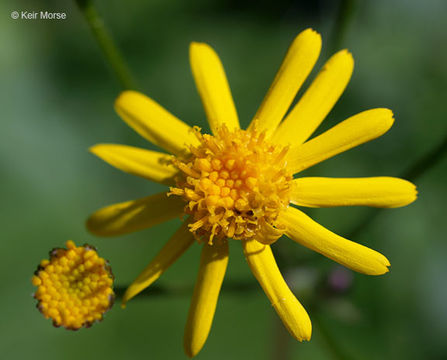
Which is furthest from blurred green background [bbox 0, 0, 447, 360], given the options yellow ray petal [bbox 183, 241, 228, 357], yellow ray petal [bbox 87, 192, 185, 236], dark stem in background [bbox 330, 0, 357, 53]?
yellow ray petal [bbox 183, 241, 228, 357]

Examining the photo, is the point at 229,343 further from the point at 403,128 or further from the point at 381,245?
the point at 403,128

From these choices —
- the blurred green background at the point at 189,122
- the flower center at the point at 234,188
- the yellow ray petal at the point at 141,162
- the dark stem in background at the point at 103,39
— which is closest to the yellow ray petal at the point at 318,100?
the flower center at the point at 234,188

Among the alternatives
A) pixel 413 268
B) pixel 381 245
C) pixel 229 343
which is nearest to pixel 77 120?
pixel 229 343

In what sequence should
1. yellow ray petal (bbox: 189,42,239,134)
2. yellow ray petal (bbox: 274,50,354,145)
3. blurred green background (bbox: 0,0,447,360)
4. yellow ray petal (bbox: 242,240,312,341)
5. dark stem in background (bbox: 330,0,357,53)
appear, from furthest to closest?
blurred green background (bbox: 0,0,447,360) < dark stem in background (bbox: 330,0,357,53) < yellow ray petal (bbox: 189,42,239,134) < yellow ray petal (bbox: 274,50,354,145) < yellow ray petal (bbox: 242,240,312,341)

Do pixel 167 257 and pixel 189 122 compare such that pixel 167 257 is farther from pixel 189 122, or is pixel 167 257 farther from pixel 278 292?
pixel 189 122

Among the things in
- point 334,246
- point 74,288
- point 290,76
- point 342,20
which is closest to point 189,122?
point 342,20

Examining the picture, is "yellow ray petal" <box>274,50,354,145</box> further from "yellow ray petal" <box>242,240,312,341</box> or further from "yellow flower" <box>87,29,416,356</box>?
"yellow ray petal" <box>242,240,312,341</box>

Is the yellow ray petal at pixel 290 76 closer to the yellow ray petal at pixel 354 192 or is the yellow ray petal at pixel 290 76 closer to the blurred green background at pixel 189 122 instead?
the yellow ray petal at pixel 354 192
